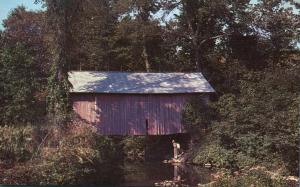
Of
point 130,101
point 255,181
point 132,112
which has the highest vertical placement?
point 130,101

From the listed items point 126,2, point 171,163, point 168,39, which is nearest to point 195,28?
point 168,39

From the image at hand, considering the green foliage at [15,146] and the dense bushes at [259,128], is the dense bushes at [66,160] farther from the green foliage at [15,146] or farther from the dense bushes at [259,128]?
the dense bushes at [259,128]

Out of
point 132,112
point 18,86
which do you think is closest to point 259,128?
point 132,112

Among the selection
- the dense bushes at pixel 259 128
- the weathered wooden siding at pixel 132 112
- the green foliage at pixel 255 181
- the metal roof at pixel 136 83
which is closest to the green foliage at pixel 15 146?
the green foliage at pixel 255 181

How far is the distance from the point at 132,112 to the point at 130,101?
75cm

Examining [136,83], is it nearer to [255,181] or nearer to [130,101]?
[130,101]

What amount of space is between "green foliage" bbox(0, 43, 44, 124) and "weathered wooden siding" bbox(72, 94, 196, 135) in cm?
412

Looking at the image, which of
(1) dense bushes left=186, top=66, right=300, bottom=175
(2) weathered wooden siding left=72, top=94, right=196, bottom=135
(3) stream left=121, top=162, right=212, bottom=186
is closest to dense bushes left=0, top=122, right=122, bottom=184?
(3) stream left=121, top=162, right=212, bottom=186

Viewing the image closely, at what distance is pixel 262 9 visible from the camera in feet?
139

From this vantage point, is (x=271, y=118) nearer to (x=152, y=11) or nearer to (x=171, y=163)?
(x=171, y=163)

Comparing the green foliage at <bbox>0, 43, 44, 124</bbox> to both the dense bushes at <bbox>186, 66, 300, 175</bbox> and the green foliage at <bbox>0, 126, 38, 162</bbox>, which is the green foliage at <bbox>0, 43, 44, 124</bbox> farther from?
the dense bushes at <bbox>186, 66, 300, 175</bbox>

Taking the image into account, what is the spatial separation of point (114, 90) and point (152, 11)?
49.0ft

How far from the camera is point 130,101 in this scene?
3534 centimetres

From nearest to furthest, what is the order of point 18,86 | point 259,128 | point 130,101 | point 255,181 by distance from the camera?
point 255,181, point 259,128, point 18,86, point 130,101
